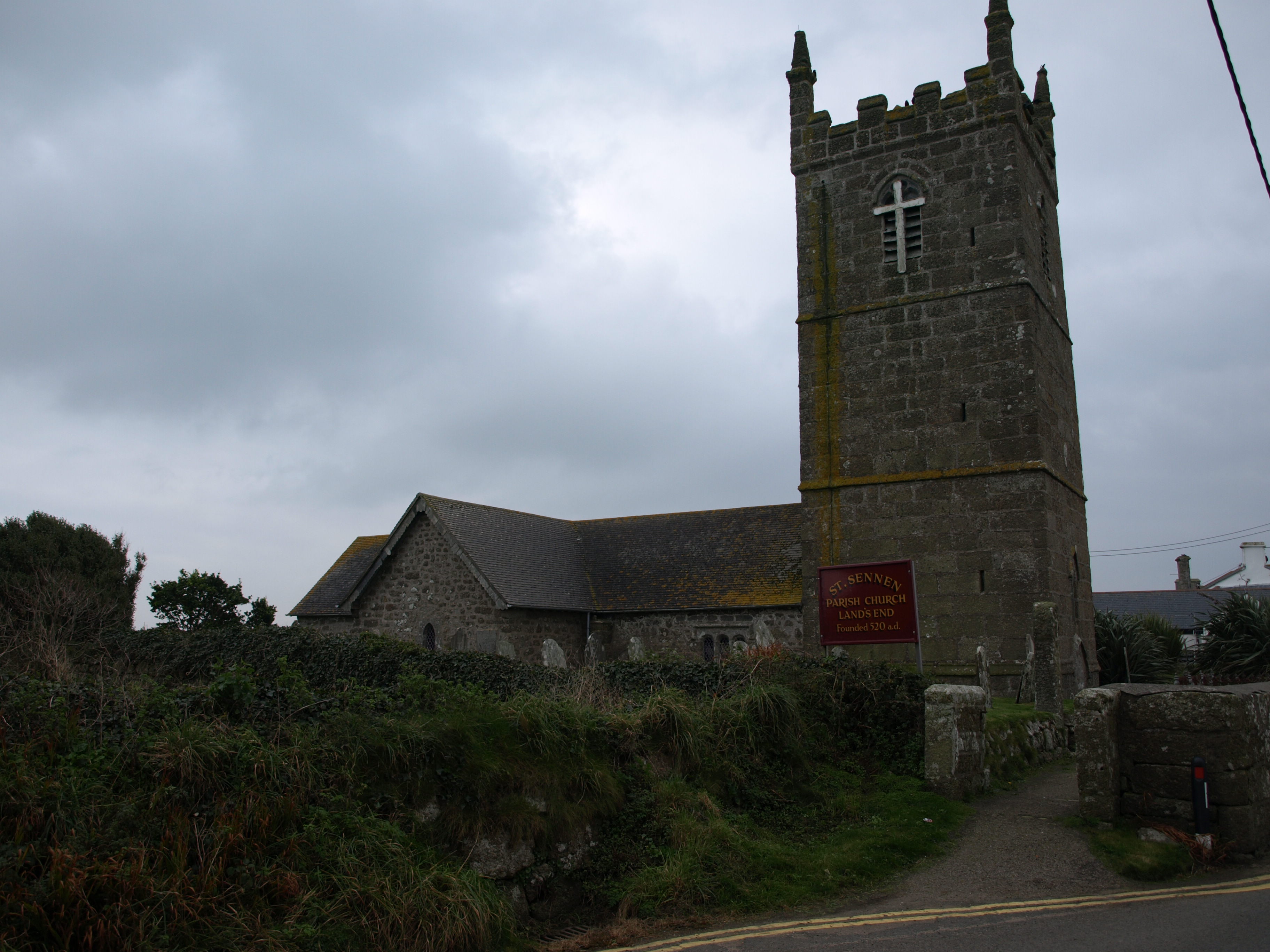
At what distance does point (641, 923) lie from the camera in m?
6.84

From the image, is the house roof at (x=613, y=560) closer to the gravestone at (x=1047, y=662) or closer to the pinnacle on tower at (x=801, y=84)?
the gravestone at (x=1047, y=662)

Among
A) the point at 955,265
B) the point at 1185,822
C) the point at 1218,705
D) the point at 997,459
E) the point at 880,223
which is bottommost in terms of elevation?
the point at 1185,822

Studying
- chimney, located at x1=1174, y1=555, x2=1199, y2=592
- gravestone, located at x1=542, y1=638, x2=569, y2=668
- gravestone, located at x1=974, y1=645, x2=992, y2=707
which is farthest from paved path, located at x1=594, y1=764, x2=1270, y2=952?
chimney, located at x1=1174, y1=555, x2=1199, y2=592

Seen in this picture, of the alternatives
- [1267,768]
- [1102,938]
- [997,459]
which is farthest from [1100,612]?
[1102,938]

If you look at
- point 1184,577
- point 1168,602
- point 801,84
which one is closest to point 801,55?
point 801,84

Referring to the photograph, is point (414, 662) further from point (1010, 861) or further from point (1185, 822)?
point (1185, 822)

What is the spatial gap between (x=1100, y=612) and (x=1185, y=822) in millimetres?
17796

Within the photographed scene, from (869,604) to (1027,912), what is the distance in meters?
6.27

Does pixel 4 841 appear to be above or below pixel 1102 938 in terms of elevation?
above

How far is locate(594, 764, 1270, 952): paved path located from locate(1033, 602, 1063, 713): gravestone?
18.5ft

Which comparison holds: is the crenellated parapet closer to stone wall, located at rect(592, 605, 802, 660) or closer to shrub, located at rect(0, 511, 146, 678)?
stone wall, located at rect(592, 605, 802, 660)

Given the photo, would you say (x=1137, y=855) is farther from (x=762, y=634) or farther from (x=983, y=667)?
(x=762, y=634)

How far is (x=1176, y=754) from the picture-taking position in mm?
7863

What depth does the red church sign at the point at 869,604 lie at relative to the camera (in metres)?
12.4
